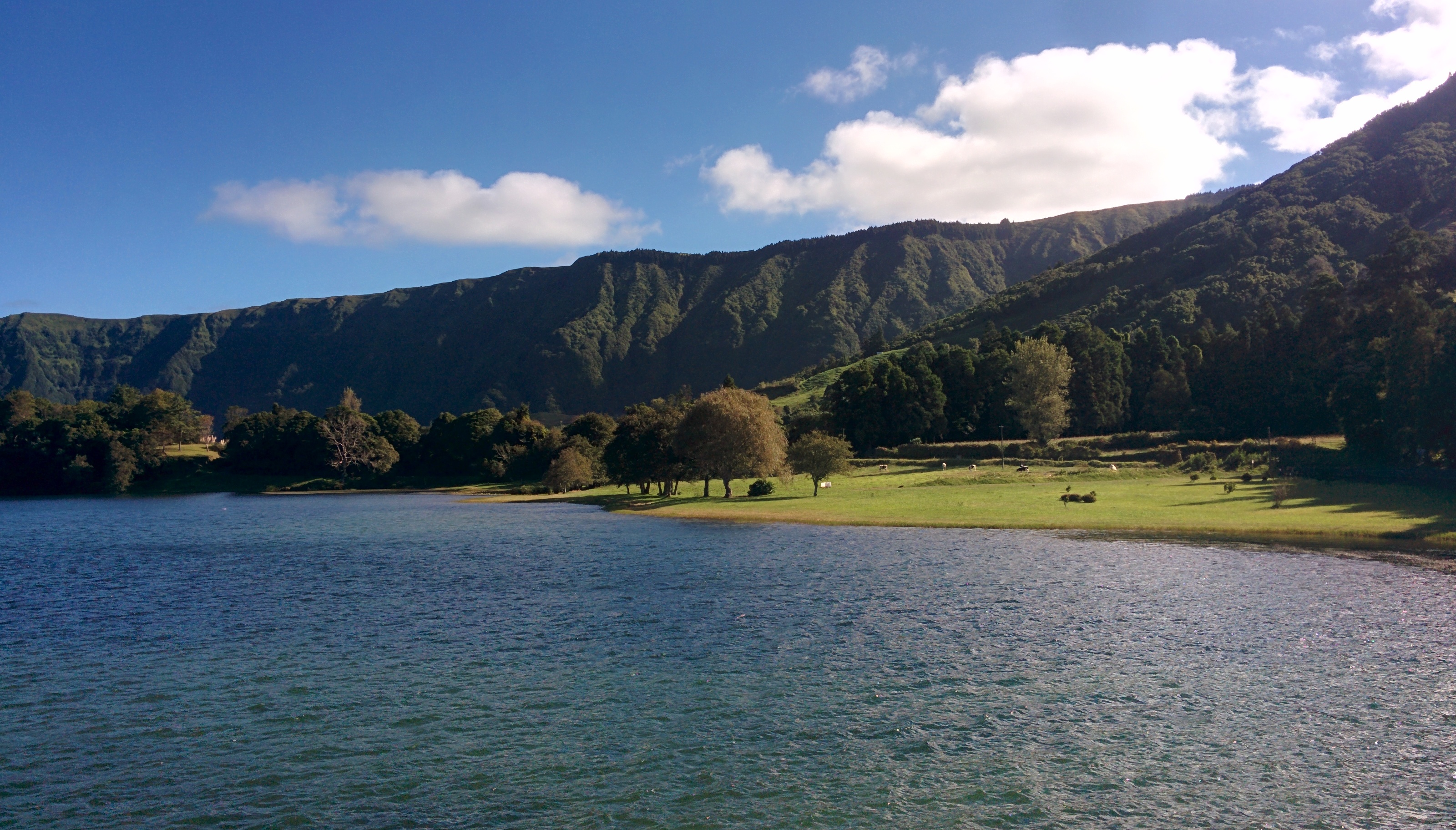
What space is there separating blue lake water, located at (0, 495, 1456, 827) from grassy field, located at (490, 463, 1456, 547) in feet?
31.5

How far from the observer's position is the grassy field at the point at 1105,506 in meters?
52.9

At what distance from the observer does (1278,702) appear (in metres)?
22.8

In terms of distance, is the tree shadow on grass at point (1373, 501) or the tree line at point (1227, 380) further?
the tree line at point (1227, 380)

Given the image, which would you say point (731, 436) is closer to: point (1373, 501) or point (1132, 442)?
point (1373, 501)

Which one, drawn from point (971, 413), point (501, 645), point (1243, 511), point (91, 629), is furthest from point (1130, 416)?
point (91, 629)

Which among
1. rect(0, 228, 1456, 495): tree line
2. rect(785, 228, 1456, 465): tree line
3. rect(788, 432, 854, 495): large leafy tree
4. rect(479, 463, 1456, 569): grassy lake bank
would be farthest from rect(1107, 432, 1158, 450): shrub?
rect(788, 432, 854, 495): large leafy tree

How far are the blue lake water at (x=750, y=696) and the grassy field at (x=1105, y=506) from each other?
959cm

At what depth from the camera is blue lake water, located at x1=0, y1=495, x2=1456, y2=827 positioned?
57.4ft

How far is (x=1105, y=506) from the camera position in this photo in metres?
65.9

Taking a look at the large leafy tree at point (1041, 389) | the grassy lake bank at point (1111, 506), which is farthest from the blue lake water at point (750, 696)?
the large leafy tree at point (1041, 389)

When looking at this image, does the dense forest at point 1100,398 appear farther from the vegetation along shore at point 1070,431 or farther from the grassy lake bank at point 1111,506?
the grassy lake bank at point 1111,506

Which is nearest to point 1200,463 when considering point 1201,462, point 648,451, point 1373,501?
point 1201,462

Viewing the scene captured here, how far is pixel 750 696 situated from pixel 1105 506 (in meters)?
50.4

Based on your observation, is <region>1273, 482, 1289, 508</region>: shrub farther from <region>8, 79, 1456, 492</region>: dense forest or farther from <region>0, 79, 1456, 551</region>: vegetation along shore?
<region>8, 79, 1456, 492</region>: dense forest
